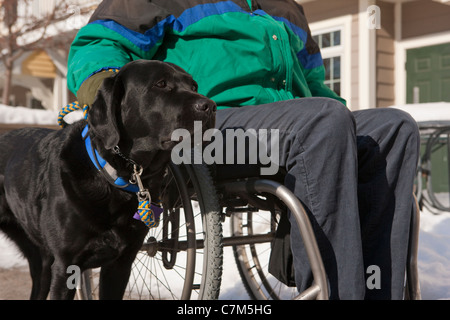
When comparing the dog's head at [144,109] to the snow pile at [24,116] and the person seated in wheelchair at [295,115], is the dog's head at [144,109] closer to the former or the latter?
the person seated in wheelchair at [295,115]

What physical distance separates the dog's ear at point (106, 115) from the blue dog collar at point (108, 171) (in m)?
0.10

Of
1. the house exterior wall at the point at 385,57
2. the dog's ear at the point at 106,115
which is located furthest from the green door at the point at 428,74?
the dog's ear at the point at 106,115

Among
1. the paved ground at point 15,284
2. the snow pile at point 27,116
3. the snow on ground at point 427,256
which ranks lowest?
the paved ground at point 15,284

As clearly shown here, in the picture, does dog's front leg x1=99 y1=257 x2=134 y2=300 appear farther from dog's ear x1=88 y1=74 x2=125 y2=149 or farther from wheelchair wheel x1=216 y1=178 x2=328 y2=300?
dog's ear x1=88 y1=74 x2=125 y2=149

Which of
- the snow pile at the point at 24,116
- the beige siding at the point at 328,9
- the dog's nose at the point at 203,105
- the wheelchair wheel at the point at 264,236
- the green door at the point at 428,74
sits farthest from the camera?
the beige siding at the point at 328,9

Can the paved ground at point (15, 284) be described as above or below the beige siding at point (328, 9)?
below

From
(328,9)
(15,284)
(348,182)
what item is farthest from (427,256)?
(328,9)

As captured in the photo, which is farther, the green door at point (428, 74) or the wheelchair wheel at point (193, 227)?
the green door at point (428, 74)

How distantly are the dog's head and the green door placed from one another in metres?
7.36

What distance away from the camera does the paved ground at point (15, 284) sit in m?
3.62

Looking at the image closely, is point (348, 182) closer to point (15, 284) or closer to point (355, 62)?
point (15, 284)

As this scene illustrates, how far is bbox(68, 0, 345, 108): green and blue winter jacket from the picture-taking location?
2.28m

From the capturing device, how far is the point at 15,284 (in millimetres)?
3918
